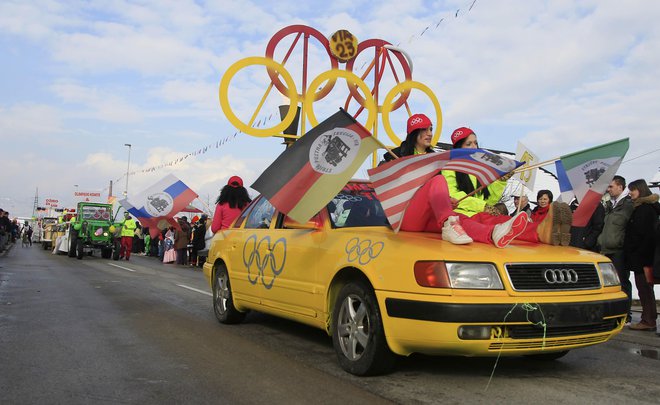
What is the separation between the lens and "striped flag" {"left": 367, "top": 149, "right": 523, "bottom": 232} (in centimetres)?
445

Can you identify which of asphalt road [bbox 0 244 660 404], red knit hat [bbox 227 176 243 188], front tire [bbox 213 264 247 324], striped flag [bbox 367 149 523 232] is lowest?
asphalt road [bbox 0 244 660 404]

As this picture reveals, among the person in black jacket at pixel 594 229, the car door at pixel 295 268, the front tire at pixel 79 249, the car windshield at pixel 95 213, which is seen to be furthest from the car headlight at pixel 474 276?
the car windshield at pixel 95 213

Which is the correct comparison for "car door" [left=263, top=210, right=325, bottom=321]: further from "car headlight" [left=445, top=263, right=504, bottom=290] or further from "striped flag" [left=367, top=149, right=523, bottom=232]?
"car headlight" [left=445, top=263, right=504, bottom=290]

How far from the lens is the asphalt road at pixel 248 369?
12.3 feet

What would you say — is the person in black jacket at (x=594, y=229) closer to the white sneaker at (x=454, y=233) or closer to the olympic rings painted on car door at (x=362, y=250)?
the white sneaker at (x=454, y=233)

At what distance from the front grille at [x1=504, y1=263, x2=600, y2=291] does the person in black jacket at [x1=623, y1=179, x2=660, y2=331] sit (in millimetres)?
3269

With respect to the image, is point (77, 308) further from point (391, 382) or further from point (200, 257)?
point (200, 257)

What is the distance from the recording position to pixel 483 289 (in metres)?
3.69

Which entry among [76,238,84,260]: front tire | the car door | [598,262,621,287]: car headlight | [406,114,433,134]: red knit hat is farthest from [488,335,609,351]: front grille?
[76,238,84,260]: front tire

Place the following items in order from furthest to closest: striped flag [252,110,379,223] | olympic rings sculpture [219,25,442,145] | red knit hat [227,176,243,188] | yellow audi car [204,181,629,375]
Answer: olympic rings sculpture [219,25,442,145], red knit hat [227,176,243,188], striped flag [252,110,379,223], yellow audi car [204,181,629,375]

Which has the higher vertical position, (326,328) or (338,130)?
(338,130)

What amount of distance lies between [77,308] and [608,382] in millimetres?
6321

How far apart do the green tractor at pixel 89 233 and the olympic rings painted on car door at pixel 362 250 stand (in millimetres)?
19565

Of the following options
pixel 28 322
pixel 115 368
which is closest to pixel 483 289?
pixel 115 368
